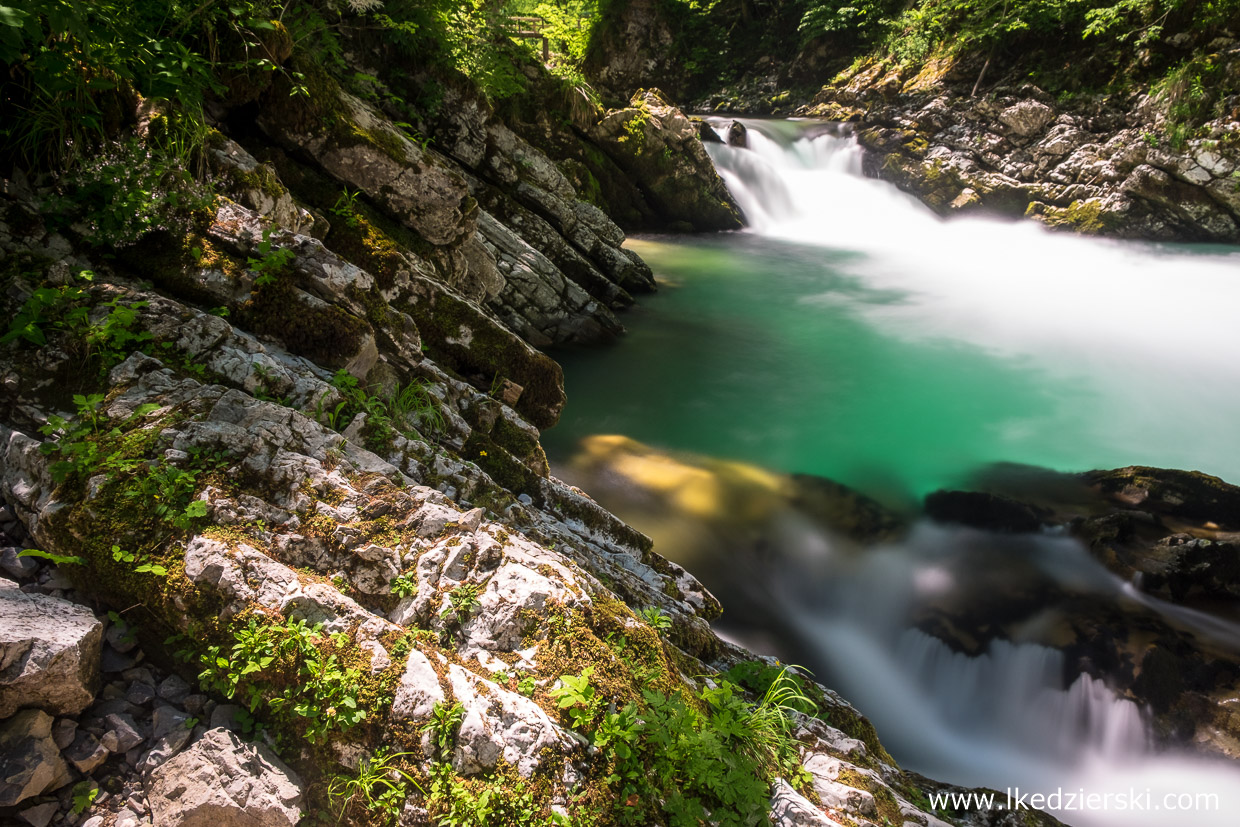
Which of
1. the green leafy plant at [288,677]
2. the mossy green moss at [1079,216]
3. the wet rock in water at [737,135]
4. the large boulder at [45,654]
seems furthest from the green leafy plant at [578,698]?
the mossy green moss at [1079,216]

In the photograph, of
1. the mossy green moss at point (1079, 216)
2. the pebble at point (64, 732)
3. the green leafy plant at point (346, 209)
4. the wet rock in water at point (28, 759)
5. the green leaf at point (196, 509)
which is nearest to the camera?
the wet rock in water at point (28, 759)

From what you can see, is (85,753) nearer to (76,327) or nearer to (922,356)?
(76,327)

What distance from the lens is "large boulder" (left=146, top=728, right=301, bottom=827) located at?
183 cm

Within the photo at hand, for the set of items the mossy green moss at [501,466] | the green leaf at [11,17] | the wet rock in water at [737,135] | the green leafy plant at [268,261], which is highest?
the wet rock in water at [737,135]

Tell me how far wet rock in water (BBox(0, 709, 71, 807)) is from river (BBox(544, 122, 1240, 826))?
4.99 metres

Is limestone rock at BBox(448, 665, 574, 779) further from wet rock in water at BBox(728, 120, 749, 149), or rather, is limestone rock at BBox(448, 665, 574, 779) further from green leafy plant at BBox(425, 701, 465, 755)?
wet rock in water at BBox(728, 120, 749, 149)

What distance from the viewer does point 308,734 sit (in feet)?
6.54

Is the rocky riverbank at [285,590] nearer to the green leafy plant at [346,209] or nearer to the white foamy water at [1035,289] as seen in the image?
the green leafy plant at [346,209]

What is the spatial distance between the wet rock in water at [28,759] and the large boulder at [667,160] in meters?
15.6

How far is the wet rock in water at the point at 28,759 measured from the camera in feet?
5.56

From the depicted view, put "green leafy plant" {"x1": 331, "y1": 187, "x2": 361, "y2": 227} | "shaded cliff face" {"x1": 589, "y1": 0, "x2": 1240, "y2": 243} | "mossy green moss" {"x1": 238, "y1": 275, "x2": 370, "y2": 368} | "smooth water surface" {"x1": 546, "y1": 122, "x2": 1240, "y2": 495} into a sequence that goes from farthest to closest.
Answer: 1. "shaded cliff face" {"x1": 589, "y1": 0, "x2": 1240, "y2": 243}
2. "smooth water surface" {"x1": 546, "y1": 122, "x2": 1240, "y2": 495}
3. "green leafy plant" {"x1": 331, "y1": 187, "x2": 361, "y2": 227}
4. "mossy green moss" {"x1": 238, "y1": 275, "x2": 370, "y2": 368}

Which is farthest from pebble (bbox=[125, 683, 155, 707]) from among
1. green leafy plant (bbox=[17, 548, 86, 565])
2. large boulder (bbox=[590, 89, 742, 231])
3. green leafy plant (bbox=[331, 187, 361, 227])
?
large boulder (bbox=[590, 89, 742, 231])

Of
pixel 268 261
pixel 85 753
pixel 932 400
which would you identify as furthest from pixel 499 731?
pixel 932 400

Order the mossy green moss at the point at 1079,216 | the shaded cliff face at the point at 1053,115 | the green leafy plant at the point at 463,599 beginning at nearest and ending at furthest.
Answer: the green leafy plant at the point at 463,599
the shaded cliff face at the point at 1053,115
the mossy green moss at the point at 1079,216
